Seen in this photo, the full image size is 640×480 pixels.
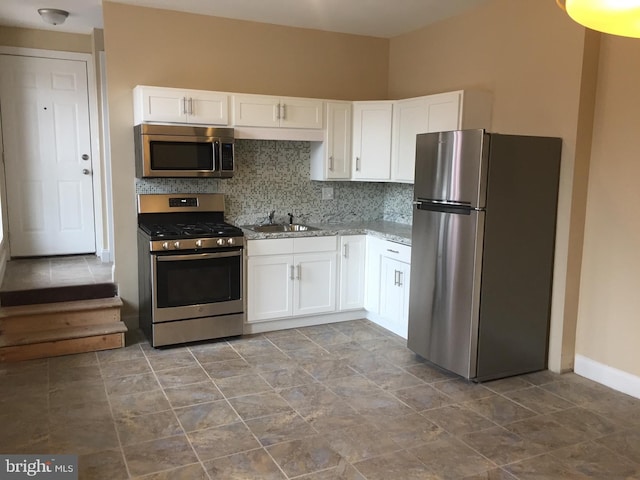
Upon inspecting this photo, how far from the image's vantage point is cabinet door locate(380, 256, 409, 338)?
4359 mm

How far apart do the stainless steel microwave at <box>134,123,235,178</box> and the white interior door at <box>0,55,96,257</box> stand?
6.00 feet

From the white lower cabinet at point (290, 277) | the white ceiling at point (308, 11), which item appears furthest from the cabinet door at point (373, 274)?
the white ceiling at point (308, 11)

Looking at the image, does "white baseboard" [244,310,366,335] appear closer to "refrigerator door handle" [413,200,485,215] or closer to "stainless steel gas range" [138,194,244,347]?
"stainless steel gas range" [138,194,244,347]

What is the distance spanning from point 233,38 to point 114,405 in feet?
10.0

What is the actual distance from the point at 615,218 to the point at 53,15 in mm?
4586

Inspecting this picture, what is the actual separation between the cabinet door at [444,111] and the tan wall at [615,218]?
3.13 ft

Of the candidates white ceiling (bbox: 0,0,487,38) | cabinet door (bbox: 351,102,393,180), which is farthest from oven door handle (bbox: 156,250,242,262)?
white ceiling (bbox: 0,0,487,38)

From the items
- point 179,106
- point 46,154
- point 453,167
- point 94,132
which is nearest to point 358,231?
point 453,167

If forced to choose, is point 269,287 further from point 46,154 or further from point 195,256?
point 46,154

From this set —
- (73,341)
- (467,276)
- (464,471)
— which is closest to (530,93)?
(467,276)

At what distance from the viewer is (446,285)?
3.61 meters

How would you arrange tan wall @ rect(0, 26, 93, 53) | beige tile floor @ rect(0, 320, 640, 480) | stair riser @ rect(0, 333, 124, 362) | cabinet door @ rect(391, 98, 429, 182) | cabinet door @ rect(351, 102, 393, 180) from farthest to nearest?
tan wall @ rect(0, 26, 93, 53) < cabinet door @ rect(351, 102, 393, 180) < cabinet door @ rect(391, 98, 429, 182) < stair riser @ rect(0, 333, 124, 362) < beige tile floor @ rect(0, 320, 640, 480)

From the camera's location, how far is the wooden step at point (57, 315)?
4.02m

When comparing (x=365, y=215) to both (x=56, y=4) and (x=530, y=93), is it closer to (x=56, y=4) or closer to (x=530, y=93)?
(x=530, y=93)
